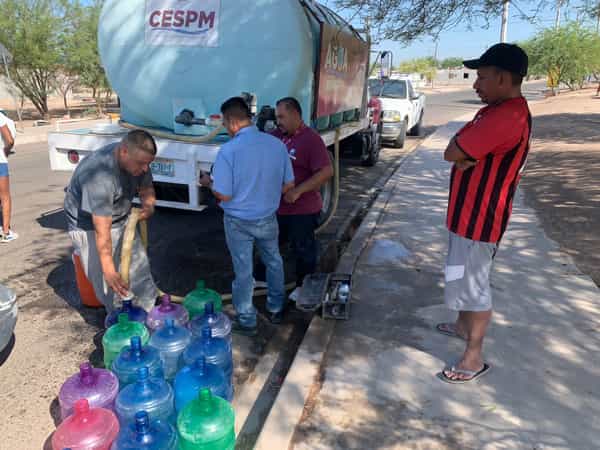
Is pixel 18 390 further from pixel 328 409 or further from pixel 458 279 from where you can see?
pixel 458 279

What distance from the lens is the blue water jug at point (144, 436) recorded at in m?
2.02

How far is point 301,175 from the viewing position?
4.05 metres

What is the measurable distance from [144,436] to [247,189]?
178cm

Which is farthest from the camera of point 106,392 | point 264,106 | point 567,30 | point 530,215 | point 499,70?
point 567,30

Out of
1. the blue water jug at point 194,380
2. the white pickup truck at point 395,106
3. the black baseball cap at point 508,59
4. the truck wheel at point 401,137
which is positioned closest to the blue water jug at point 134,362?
the blue water jug at point 194,380

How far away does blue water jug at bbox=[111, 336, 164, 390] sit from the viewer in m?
2.52

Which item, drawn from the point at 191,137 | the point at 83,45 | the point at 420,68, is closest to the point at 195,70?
the point at 191,137

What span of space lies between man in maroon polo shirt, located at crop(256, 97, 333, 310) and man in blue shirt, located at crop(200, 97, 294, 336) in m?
0.32

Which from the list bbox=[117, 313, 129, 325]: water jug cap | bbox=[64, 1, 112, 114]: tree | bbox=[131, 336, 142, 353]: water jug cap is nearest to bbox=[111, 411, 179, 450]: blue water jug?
bbox=[131, 336, 142, 353]: water jug cap

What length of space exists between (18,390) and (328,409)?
77.5 inches

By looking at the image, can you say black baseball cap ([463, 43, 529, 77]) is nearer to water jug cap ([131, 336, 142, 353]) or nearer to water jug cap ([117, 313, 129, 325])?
water jug cap ([131, 336, 142, 353])

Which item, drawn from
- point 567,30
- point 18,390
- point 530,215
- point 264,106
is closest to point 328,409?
point 18,390

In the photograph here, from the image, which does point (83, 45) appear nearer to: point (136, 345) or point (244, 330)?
point (244, 330)

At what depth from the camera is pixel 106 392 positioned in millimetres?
2441
